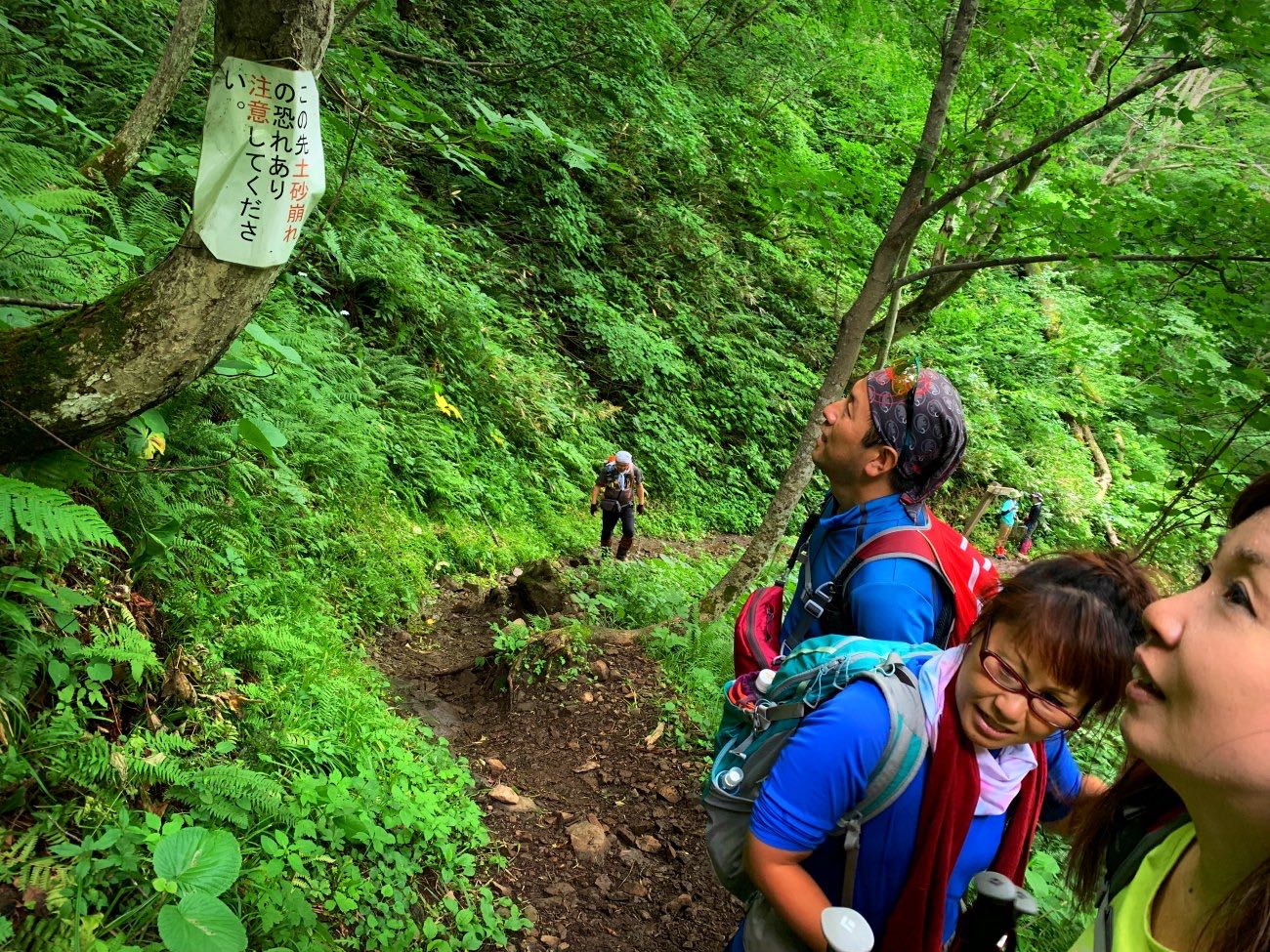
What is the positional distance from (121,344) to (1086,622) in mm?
2698

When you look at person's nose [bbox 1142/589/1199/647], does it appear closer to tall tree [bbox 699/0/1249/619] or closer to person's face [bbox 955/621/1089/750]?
person's face [bbox 955/621/1089/750]

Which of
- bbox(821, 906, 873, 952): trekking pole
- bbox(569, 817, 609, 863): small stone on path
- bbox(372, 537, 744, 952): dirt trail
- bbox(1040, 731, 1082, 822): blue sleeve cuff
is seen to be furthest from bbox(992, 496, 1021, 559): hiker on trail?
bbox(821, 906, 873, 952): trekking pole

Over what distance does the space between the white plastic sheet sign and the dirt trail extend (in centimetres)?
282

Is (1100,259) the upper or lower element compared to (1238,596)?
upper

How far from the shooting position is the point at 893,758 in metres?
1.51

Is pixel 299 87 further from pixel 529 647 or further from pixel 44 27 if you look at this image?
pixel 44 27

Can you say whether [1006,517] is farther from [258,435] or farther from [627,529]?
[258,435]

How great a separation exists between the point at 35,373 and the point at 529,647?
3431mm

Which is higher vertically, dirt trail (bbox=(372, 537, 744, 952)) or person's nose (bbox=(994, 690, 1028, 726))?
person's nose (bbox=(994, 690, 1028, 726))

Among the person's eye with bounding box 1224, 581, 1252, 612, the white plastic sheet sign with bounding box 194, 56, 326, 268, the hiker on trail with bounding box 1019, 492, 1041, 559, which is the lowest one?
the hiker on trail with bounding box 1019, 492, 1041, 559

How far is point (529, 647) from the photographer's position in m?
5.11

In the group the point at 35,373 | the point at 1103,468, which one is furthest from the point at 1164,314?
the point at 1103,468

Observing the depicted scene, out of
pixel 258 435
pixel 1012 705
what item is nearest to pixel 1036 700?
pixel 1012 705

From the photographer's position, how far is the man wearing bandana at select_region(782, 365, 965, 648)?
2350 millimetres
